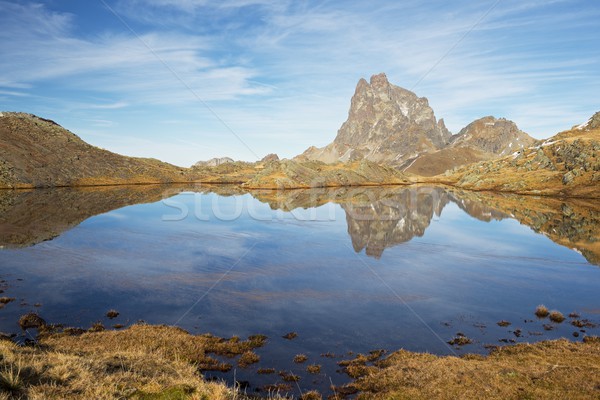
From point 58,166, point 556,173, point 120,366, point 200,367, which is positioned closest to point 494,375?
point 200,367

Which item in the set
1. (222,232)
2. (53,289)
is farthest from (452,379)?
(222,232)

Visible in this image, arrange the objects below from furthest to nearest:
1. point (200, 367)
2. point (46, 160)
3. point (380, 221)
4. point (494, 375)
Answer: point (46, 160) < point (380, 221) < point (200, 367) < point (494, 375)

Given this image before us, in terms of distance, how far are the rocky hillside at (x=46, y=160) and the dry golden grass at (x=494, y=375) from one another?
154600 mm

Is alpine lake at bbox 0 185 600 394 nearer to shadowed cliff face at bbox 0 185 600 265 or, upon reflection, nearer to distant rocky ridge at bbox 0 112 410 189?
shadowed cliff face at bbox 0 185 600 265

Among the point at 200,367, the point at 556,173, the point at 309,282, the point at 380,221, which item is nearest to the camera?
the point at 200,367

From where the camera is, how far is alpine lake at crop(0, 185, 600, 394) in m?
24.3

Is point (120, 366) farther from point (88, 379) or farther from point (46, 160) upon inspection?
point (46, 160)

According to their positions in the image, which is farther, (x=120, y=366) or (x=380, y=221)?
(x=380, y=221)

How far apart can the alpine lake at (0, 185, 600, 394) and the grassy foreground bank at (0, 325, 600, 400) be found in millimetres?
1775

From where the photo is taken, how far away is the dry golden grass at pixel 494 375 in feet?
51.6

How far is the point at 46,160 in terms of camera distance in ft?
537

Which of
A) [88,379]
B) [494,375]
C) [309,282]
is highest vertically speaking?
[88,379]

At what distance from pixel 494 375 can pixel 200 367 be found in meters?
14.0

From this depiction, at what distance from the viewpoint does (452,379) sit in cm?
1723
